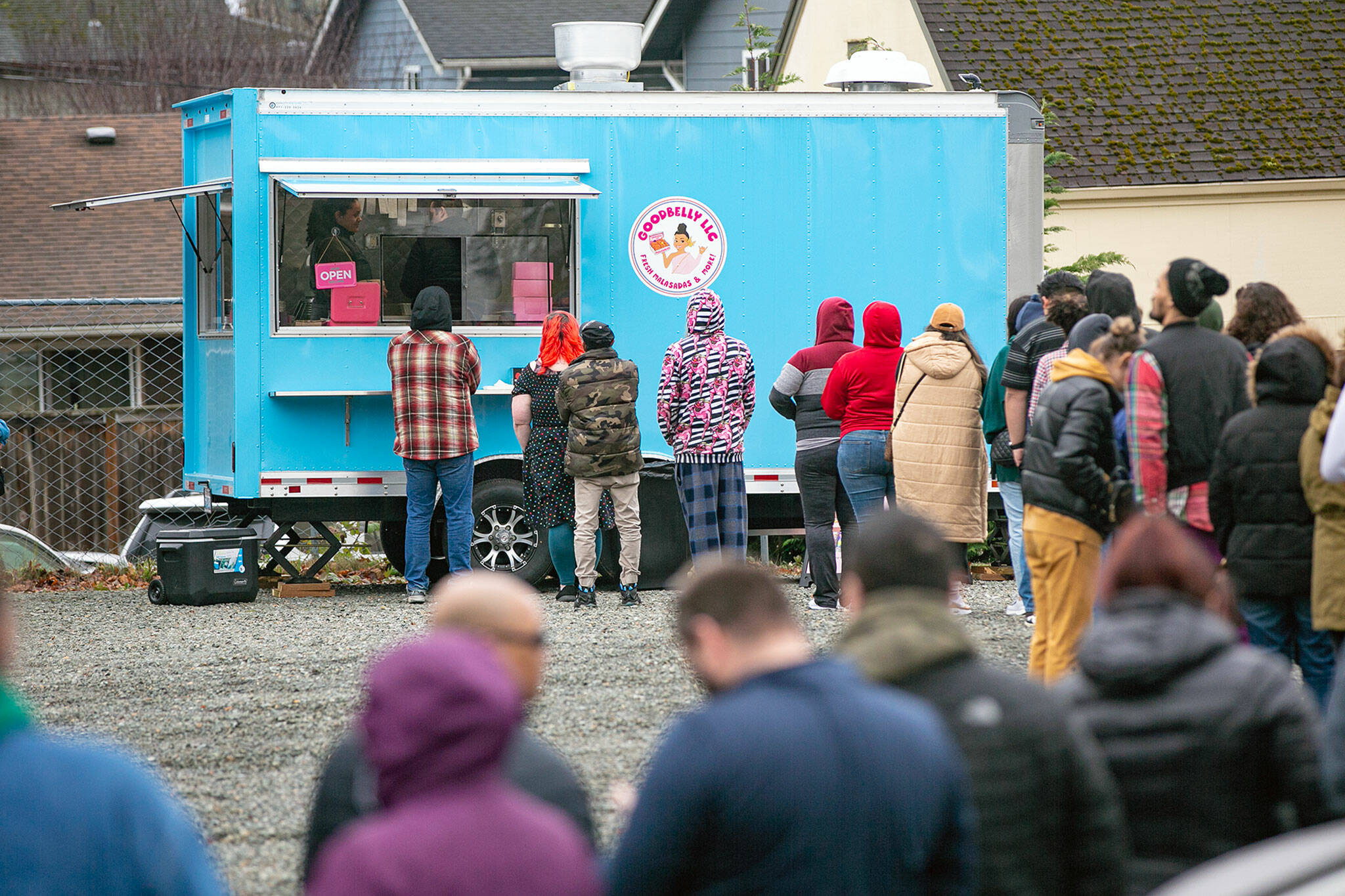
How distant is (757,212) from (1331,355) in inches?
222

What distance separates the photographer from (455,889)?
205 centimetres

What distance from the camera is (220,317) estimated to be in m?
10.4

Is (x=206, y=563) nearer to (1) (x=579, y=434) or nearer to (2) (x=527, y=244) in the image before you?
(1) (x=579, y=434)

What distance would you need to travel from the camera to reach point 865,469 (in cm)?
865

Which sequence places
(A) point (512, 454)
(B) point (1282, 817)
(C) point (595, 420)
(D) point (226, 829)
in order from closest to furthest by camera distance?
(B) point (1282, 817) → (D) point (226, 829) → (C) point (595, 420) → (A) point (512, 454)

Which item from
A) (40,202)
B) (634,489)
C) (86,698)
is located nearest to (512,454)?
(634,489)

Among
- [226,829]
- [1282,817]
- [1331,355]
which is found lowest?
[226,829]

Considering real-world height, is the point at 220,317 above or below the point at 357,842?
above

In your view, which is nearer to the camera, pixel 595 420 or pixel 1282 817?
pixel 1282 817

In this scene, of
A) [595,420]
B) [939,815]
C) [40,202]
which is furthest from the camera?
[40,202]

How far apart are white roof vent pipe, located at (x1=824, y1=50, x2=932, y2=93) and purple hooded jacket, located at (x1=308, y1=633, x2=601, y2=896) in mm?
9438

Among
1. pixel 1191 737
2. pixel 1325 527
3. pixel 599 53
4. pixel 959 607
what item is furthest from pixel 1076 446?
pixel 599 53

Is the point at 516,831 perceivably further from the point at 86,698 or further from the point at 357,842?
the point at 86,698

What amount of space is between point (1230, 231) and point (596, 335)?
41.2 ft
